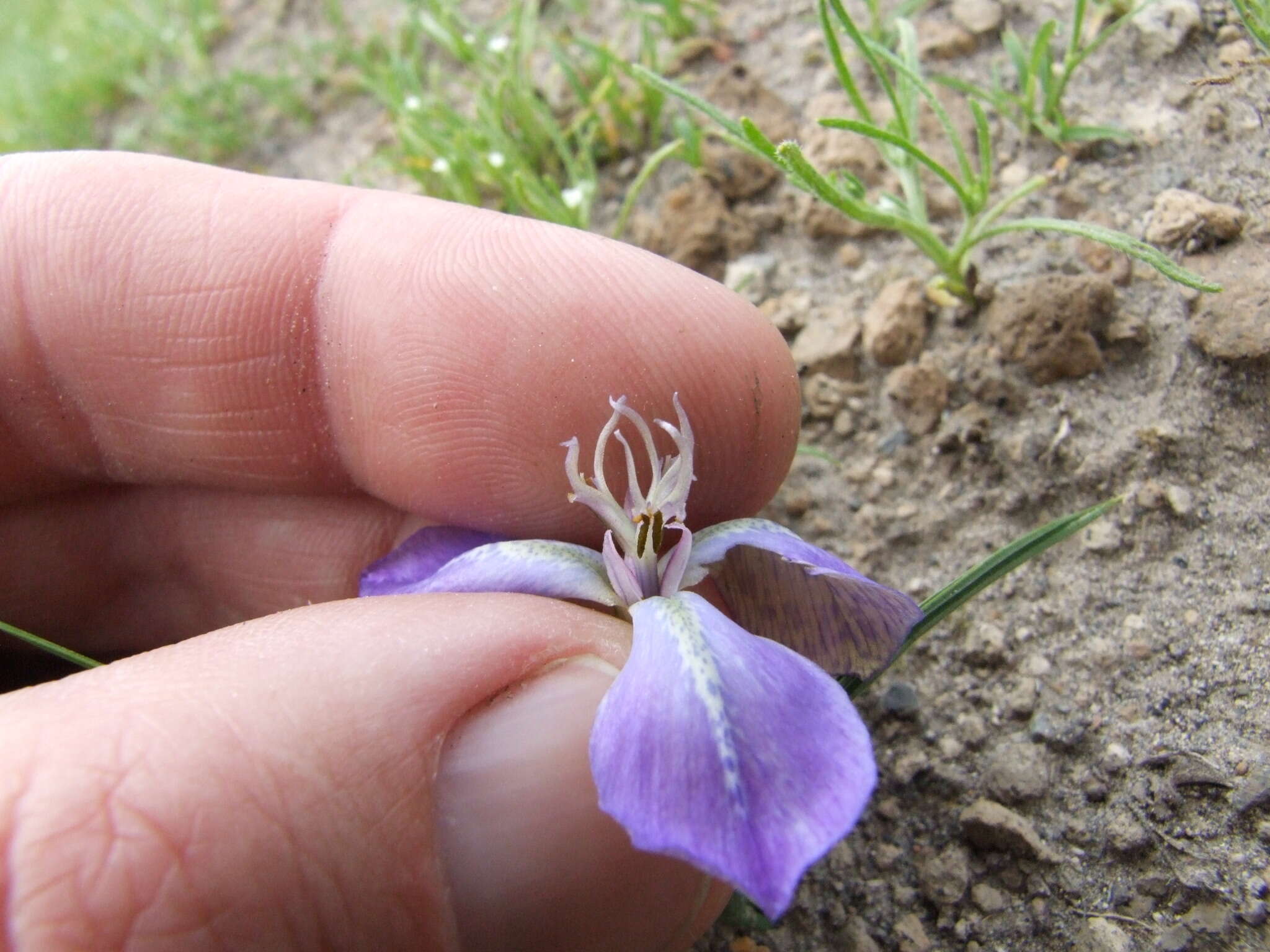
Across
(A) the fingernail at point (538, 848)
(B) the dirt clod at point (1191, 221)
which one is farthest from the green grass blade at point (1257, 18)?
(A) the fingernail at point (538, 848)

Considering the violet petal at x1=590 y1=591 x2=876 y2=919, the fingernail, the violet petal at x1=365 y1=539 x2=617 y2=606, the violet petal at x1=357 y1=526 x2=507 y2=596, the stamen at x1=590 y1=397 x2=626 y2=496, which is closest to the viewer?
the violet petal at x1=590 y1=591 x2=876 y2=919

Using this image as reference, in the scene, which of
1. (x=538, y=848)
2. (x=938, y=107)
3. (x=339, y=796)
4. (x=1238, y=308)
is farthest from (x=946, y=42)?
(x=339, y=796)

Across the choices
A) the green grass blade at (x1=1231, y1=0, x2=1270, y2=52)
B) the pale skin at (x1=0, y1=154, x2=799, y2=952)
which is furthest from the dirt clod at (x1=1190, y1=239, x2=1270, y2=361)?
the pale skin at (x1=0, y1=154, x2=799, y2=952)

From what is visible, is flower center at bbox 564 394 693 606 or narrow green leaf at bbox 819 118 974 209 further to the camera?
narrow green leaf at bbox 819 118 974 209

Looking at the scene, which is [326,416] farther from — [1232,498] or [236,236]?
[1232,498]

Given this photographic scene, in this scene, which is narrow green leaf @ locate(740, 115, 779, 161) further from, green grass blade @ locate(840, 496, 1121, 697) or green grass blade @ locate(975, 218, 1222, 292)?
green grass blade @ locate(840, 496, 1121, 697)

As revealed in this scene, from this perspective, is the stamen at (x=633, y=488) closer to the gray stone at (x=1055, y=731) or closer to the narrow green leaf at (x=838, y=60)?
the gray stone at (x=1055, y=731)

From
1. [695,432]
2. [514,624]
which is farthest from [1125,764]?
[514,624]
